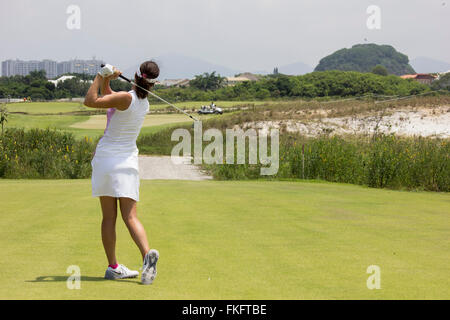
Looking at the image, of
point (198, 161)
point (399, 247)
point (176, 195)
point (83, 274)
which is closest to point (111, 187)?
point (83, 274)

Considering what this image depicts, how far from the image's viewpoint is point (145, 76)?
18.4 feet

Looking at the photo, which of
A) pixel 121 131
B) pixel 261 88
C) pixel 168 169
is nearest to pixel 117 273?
pixel 121 131

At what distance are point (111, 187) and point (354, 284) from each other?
7.76 ft

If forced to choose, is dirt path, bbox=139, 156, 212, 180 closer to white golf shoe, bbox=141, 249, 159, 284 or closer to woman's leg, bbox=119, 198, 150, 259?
woman's leg, bbox=119, 198, 150, 259

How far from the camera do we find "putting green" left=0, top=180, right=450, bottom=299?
507 centimetres

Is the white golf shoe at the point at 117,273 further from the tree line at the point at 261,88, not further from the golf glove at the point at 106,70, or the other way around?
the tree line at the point at 261,88

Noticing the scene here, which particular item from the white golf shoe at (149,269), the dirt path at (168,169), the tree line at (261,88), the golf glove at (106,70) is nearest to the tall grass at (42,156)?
the dirt path at (168,169)

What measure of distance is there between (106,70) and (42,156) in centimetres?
1718

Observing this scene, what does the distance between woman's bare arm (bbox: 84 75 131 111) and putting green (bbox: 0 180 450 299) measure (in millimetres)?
1584

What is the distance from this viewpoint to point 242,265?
20.0ft

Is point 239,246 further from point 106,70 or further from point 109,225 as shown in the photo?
point 106,70

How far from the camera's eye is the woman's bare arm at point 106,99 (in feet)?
17.1

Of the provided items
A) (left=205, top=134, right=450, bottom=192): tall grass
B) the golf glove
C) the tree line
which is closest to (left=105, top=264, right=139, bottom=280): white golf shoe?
the golf glove
